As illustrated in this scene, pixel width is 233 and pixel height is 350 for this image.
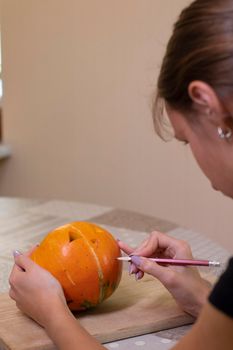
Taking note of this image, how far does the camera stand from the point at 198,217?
2.24 metres

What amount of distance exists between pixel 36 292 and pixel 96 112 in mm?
1628

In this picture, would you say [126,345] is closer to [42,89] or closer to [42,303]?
[42,303]

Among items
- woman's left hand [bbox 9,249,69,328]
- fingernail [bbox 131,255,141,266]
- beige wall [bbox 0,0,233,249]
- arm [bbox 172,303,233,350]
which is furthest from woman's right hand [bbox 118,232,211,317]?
beige wall [bbox 0,0,233,249]

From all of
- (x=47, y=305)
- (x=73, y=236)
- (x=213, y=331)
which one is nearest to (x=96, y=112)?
(x=73, y=236)

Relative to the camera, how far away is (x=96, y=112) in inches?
96.0

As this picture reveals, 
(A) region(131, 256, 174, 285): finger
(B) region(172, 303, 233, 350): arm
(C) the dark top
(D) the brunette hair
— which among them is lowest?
(A) region(131, 256, 174, 285): finger

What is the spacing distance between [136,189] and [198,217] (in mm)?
298

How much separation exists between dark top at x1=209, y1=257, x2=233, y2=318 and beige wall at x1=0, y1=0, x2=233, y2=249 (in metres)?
1.56

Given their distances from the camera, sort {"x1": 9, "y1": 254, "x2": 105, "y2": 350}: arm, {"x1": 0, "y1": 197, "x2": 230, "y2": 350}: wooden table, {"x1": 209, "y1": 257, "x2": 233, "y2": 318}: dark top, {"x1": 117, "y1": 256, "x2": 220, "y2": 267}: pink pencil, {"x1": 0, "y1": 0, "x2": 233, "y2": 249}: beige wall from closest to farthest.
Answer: {"x1": 209, "y1": 257, "x2": 233, "y2": 318}: dark top < {"x1": 9, "y1": 254, "x2": 105, "y2": 350}: arm < {"x1": 117, "y1": 256, "x2": 220, "y2": 267}: pink pencil < {"x1": 0, "y1": 197, "x2": 230, "y2": 350}: wooden table < {"x1": 0, "y1": 0, "x2": 233, "y2": 249}: beige wall

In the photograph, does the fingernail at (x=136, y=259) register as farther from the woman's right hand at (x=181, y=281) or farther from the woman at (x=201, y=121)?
the woman at (x=201, y=121)

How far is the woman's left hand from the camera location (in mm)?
847

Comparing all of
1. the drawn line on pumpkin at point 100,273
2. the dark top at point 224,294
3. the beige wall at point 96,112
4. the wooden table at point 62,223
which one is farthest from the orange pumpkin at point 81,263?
the beige wall at point 96,112

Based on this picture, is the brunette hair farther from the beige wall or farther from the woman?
the beige wall

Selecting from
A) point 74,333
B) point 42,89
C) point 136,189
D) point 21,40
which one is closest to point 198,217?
point 136,189
